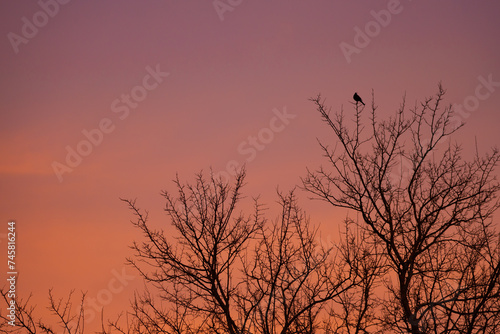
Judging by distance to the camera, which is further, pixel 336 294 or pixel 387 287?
pixel 387 287

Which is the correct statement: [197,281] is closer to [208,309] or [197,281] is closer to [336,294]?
[208,309]

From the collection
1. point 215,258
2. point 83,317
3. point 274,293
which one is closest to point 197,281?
point 215,258

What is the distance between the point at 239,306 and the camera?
12719 mm

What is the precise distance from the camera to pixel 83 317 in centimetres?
1332

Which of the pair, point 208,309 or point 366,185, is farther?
point 366,185

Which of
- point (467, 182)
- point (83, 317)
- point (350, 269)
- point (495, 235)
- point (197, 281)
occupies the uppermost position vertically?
point (467, 182)

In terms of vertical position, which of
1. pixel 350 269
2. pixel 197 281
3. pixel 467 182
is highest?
pixel 467 182

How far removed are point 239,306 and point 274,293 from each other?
2.57 feet

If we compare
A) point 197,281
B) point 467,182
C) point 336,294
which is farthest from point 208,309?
point 467,182

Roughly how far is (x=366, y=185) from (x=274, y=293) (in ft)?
11.1

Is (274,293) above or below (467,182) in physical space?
below

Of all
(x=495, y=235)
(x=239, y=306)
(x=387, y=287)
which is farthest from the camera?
(x=387, y=287)

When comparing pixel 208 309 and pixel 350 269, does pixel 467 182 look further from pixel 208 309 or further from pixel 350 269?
pixel 208 309

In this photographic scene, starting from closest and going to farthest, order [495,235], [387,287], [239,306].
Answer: [239,306], [495,235], [387,287]
